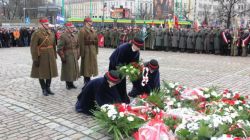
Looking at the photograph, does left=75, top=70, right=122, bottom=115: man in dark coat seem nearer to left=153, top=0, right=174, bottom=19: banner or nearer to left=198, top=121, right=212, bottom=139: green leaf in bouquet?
left=198, top=121, right=212, bottom=139: green leaf in bouquet

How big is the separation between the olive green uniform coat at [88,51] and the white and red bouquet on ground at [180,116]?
2.73 m

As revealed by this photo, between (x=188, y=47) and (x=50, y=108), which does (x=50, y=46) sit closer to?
(x=50, y=108)

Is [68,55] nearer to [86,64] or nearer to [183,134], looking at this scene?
[86,64]

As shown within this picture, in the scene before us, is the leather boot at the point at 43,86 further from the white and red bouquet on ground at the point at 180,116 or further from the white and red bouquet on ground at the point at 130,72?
the white and red bouquet on ground at the point at 180,116

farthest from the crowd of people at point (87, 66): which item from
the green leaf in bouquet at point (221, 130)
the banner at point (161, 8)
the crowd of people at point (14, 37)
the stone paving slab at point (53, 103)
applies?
the banner at point (161, 8)

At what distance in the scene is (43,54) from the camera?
7.86 meters

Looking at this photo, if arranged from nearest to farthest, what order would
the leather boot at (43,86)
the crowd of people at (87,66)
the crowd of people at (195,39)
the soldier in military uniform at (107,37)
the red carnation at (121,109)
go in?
1. the red carnation at (121,109)
2. the crowd of people at (87,66)
3. the leather boot at (43,86)
4. the crowd of people at (195,39)
5. the soldier in military uniform at (107,37)

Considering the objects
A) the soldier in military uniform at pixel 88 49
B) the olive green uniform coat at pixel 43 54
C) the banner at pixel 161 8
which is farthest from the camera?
the banner at pixel 161 8

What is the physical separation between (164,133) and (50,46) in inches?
180

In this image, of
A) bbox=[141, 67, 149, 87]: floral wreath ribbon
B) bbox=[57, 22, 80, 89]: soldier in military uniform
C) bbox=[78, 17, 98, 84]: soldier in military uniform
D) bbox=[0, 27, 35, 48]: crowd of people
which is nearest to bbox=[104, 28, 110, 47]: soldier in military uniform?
bbox=[0, 27, 35, 48]: crowd of people

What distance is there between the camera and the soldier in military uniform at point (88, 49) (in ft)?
28.5

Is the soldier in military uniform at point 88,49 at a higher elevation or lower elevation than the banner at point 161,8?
lower

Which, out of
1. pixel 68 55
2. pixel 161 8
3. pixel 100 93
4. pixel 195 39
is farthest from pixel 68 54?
pixel 161 8

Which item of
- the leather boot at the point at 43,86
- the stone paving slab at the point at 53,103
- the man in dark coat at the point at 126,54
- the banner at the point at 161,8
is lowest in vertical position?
the stone paving slab at the point at 53,103
